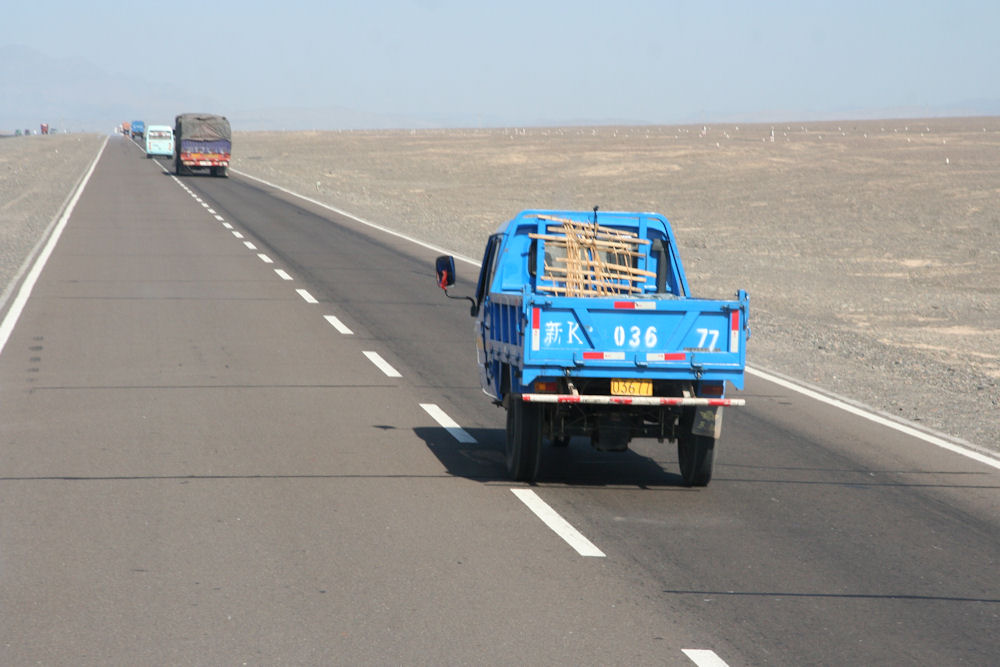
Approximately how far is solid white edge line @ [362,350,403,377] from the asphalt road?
0.27ft

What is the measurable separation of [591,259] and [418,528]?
130 inches

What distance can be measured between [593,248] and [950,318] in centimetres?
1256

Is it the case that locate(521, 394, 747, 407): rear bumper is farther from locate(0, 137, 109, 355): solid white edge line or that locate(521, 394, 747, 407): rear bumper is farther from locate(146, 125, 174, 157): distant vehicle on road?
locate(146, 125, 174, 157): distant vehicle on road

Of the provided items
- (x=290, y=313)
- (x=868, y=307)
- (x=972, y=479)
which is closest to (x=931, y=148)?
(x=868, y=307)

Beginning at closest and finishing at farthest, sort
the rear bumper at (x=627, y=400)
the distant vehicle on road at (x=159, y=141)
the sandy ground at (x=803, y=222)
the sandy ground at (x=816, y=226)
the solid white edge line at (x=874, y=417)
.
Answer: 1. the rear bumper at (x=627, y=400)
2. the solid white edge line at (x=874, y=417)
3. the sandy ground at (x=816, y=226)
4. the sandy ground at (x=803, y=222)
5. the distant vehicle on road at (x=159, y=141)

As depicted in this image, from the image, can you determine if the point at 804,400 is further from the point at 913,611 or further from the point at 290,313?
the point at 290,313

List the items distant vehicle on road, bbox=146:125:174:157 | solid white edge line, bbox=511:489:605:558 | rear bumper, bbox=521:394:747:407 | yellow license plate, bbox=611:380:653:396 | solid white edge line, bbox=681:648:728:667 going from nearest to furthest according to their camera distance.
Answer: solid white edge line, bbox=681:648:728:667 → solid white edge line, bbox=511:489:605:558 → rear bumper, bbox=521:394:747:407 → yellow license plate, bbox=611:380:653:396 → distant vehicle on road, bbox=146:125:174:157

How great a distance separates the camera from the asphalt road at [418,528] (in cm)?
575

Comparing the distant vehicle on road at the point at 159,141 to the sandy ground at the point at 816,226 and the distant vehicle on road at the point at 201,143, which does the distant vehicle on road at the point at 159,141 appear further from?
the distant vehicle on road at the point at 201,143

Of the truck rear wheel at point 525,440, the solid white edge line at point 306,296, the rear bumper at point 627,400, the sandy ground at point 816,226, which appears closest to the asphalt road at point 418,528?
the truck rear wheel at point 525,440

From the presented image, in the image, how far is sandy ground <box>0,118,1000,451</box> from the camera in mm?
15242

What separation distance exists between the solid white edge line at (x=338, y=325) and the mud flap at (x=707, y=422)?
8139 millimetres

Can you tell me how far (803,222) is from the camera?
124 feet

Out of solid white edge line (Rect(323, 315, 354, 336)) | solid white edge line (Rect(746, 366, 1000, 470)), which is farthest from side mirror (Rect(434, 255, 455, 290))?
solid white edge line (Rect(323, 315, 354, 336))
